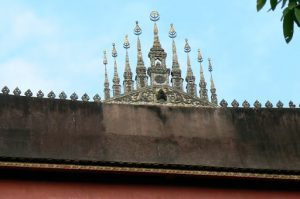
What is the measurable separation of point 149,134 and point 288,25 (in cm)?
890

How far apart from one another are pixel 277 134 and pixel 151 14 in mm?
28827

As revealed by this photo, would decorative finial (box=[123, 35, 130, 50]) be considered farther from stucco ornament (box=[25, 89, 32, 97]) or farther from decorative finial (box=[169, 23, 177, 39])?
stucco ornament (box=[25, 89, 32, 97])

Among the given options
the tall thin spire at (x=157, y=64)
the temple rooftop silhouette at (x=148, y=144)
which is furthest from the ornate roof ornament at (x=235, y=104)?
the tall thin spire at (x=157, y=64)

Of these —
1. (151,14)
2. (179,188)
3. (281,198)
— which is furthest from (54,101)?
(151,14)

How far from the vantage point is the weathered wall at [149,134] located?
39.8 feet

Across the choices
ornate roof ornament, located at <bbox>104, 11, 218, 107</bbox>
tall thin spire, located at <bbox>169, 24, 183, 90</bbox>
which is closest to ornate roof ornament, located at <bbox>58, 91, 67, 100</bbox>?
ornate roof ornament, located at <bbox>104, 11, 218, 107</bbox>

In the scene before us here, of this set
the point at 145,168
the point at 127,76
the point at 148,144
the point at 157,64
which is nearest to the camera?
the point at 145,168

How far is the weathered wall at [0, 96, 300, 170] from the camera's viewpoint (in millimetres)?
12125

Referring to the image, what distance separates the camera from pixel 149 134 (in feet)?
42.3

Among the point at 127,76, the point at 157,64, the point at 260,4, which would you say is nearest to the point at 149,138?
the point at 260,4

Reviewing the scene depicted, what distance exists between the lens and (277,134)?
44.6 feet

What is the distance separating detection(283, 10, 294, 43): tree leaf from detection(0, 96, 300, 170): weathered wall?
8.13 meters

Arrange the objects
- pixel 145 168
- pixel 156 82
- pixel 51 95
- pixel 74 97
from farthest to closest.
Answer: pixel 156 82
pixel 74 97
pixel 51 95
pixel 145 168

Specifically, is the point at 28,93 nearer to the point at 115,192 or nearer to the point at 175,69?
the point at 115,192
